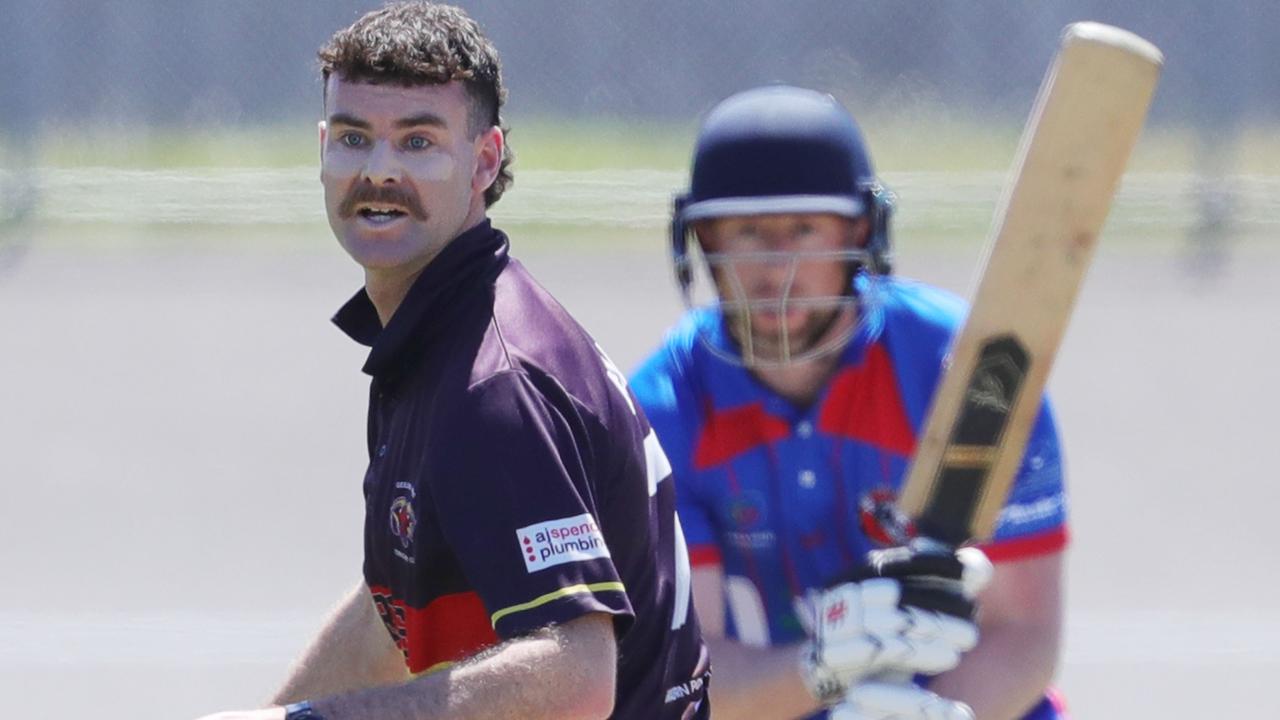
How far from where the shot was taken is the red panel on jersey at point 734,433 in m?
3.63

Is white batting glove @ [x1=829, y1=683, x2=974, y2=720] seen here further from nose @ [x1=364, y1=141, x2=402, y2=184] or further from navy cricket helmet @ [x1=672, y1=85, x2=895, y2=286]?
nose @ [x1=364, y1=141, x2=402, y2=184]

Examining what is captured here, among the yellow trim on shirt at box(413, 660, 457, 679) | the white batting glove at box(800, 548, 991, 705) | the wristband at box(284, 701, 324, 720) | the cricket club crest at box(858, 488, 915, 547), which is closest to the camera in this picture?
the wristband at box(284, 701, 324, 720)

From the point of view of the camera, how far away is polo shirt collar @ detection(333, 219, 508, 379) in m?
2.96

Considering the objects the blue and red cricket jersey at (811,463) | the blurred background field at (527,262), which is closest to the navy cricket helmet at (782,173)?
the blue and red cricket jersey at (811,463)

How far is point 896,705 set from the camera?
304 centimetres

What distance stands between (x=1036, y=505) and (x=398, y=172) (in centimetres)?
123

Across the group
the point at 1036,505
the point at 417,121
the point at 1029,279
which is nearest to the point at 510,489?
the point at 417,121

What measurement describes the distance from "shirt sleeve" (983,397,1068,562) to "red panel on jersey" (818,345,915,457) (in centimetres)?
→ 20

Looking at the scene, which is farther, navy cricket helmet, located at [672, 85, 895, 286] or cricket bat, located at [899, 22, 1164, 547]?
navy cricket helmet, located at [672, 85, 895, 286]

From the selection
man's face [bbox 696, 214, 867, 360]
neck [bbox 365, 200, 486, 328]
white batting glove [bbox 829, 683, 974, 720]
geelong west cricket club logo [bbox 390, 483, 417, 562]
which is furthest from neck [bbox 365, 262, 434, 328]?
white batting glove [bbox 829, 683, 974, 720]

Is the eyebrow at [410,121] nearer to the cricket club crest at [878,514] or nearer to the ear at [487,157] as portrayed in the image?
the ear at [487,157]

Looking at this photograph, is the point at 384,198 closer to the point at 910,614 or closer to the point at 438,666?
the point at 438,666

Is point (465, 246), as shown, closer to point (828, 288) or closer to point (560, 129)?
point (828, 288)

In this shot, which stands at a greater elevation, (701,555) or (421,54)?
(421,54)
